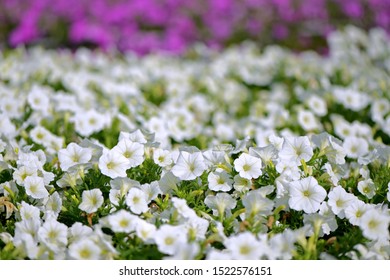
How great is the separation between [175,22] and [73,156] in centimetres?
397

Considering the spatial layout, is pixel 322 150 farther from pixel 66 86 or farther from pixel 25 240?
pixel 66 86

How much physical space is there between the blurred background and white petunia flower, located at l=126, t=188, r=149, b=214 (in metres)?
3.85

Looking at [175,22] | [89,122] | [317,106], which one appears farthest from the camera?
[175,22]

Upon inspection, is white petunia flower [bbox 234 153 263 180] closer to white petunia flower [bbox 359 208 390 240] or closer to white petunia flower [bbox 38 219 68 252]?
white petunia flower [bbox 359 208 390 240]

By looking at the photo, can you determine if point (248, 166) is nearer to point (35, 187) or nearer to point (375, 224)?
point (375, 224)

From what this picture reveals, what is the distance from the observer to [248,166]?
1.97 meters

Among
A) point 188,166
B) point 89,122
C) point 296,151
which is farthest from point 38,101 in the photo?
point 296,151

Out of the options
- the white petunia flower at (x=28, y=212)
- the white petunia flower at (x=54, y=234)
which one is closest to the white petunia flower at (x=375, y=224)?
the white petunia flower at (x=54, y=234)

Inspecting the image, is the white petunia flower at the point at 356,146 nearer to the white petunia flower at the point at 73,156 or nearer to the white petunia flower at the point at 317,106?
the white petunia flower at the point at 317,106

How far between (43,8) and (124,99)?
9.38ft

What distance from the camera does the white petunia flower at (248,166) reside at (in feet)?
6.40

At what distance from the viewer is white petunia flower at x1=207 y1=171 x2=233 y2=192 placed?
1.95m

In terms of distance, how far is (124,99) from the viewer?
347 centimetres
